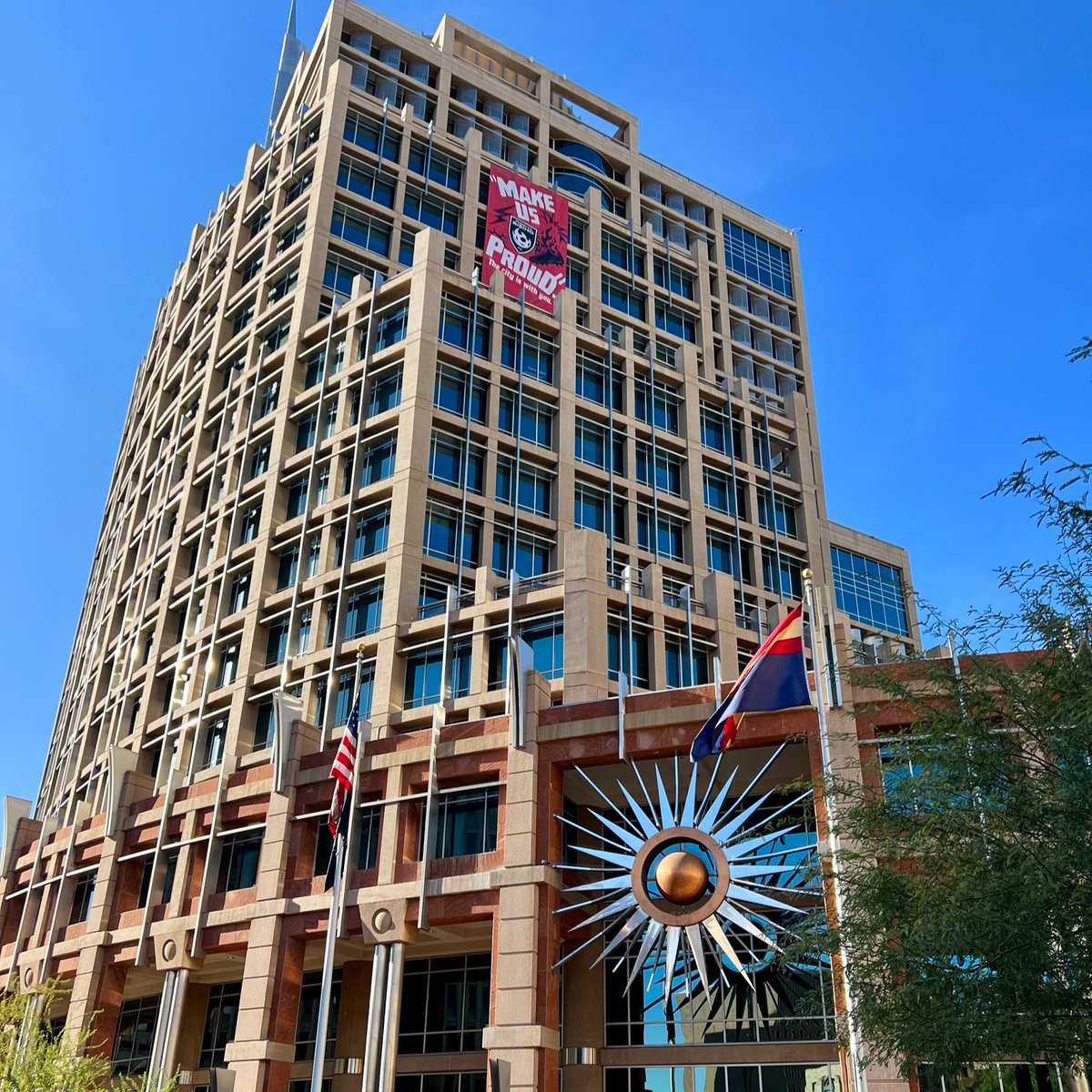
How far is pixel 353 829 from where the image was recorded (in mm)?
42844

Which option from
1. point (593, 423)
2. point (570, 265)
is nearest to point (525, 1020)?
point (593, 423)

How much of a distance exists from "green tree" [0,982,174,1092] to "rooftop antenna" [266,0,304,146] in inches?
2366

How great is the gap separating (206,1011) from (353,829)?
16.7 m

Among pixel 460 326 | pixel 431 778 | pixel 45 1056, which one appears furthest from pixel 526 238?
pixel 45 1056

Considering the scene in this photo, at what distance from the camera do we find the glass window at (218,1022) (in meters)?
50.6

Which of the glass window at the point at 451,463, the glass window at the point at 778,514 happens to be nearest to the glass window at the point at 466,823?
the glass window at the point at 451,463

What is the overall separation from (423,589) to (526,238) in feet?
81.5

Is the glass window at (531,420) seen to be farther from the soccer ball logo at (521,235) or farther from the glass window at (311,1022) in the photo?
the glass window at (311,1022)

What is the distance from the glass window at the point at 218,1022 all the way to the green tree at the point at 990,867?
3680 cm

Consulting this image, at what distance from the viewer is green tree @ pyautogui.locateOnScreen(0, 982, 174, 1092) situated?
108 ft

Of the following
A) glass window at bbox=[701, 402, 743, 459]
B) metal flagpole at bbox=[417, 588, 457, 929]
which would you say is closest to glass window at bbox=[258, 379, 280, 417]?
metal flagpole at bbox=[417, 588, 457, 929]

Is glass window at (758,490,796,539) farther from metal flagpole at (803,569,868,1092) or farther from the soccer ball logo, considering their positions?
metal flagpole at (803,569,868,1092)

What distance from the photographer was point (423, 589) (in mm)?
52844

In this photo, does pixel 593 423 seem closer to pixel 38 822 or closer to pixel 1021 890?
Answer: pixel 38 822
